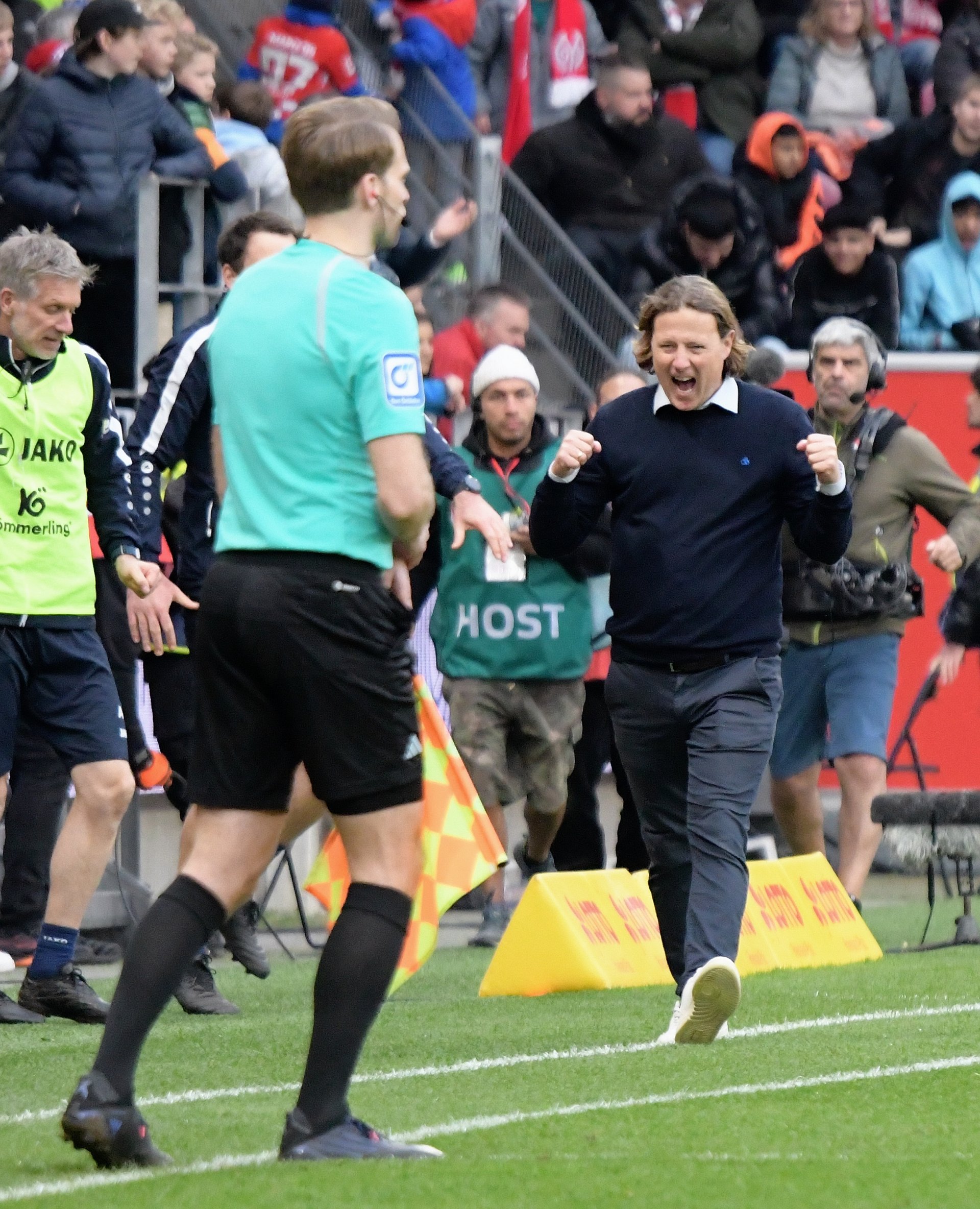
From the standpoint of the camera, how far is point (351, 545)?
15.6ft

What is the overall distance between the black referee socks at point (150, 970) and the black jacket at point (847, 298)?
992 cm

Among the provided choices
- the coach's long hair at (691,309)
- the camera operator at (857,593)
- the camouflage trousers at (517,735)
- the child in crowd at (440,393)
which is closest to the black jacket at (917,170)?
the child in crowd at (440,393)

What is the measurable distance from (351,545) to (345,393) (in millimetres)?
289

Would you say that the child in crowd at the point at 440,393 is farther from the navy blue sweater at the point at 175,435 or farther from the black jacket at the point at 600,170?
the navy blue sweater at the point at 175,435

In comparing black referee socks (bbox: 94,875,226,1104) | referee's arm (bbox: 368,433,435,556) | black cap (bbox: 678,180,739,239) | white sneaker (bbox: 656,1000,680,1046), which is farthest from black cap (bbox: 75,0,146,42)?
black referee socks (bbox: 94,875,226,1104)

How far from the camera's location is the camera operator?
10.2 meters

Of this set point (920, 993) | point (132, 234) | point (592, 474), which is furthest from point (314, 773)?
point (132, 234)

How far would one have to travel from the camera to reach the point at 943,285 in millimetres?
15094

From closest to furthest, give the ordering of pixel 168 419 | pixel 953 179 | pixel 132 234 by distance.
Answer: pixel 168 419 < pixel 132 234 < pixel 953 179

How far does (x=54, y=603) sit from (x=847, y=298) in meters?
7.62

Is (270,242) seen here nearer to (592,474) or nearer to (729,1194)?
(592,474)

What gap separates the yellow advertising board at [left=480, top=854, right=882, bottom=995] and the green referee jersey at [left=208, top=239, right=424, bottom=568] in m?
3.82

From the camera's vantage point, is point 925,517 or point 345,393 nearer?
point 345,393

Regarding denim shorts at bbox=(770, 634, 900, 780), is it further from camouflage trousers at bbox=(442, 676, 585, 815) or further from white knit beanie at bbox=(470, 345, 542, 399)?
white knit beanie at bbox=(470, 345, 542, 399)
